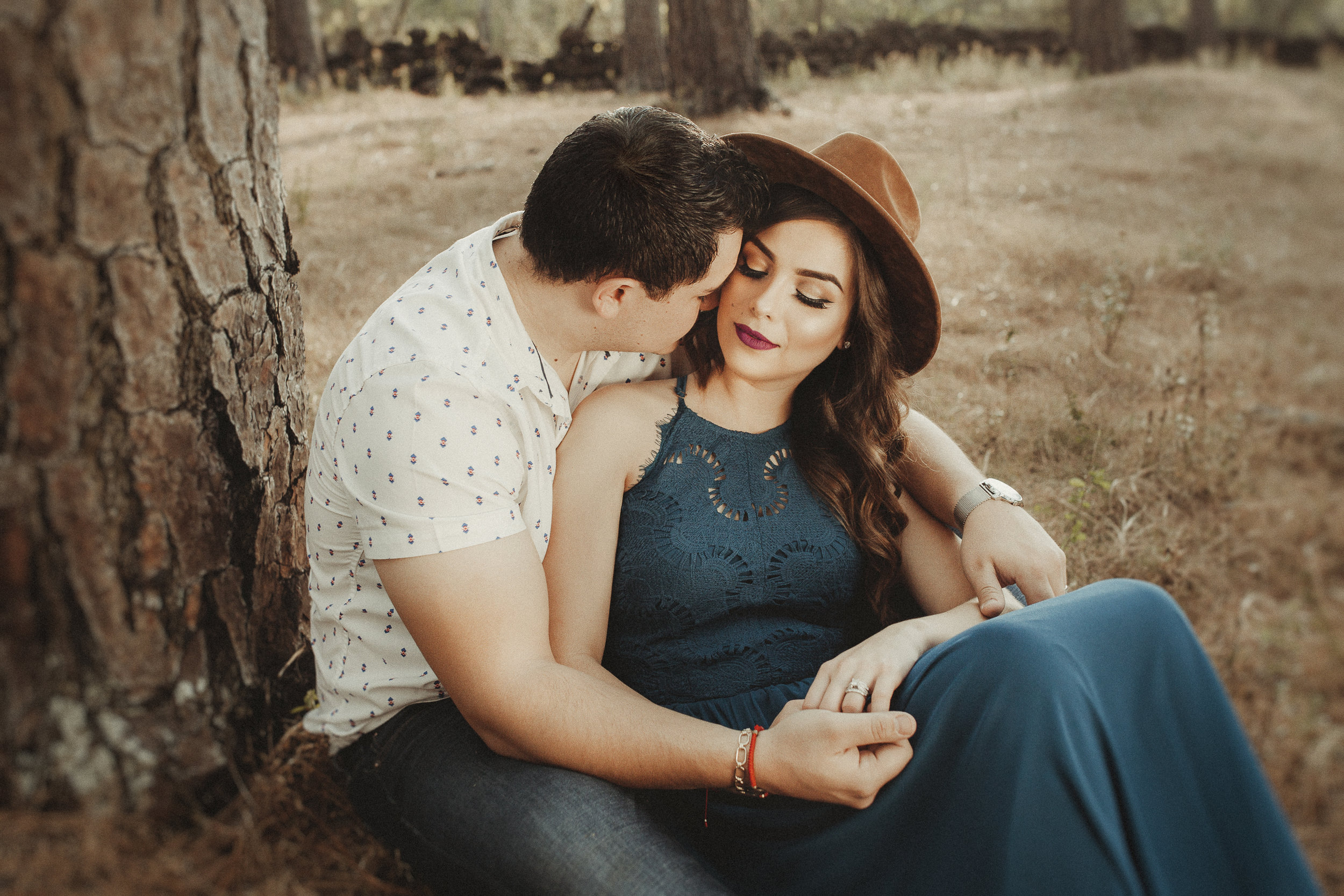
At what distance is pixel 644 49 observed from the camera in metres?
11.2

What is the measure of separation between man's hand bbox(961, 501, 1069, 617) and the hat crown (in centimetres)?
79

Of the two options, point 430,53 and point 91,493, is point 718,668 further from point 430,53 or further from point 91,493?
point 430,53

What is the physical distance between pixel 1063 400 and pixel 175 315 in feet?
11.8

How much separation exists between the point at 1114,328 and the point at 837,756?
138 inches

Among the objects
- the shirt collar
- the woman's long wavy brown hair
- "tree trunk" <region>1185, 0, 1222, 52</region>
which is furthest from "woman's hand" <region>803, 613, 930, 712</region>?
"tree trunk" <region>1185, 0, 1222, 52</region>

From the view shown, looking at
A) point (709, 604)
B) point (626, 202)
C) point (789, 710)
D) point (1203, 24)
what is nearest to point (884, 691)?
point (789, 710)

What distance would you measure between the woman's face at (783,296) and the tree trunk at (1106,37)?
12.9 metres

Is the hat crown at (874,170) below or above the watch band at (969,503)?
above

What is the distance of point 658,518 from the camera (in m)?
2.34

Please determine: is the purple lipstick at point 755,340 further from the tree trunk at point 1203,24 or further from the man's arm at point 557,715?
the tree trunk at point 1203,24

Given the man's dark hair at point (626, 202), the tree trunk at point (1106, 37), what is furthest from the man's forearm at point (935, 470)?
the tree trunk at point (1106, 37)

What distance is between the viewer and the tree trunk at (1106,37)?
12.8m

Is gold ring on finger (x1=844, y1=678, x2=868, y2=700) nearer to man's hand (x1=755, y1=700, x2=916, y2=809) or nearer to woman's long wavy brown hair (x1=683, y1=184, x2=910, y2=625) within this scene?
man's hand (x1=755, y1=700, x2=916, y2=809)

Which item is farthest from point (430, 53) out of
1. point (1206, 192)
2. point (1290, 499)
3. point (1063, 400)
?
point (1290, 499)
